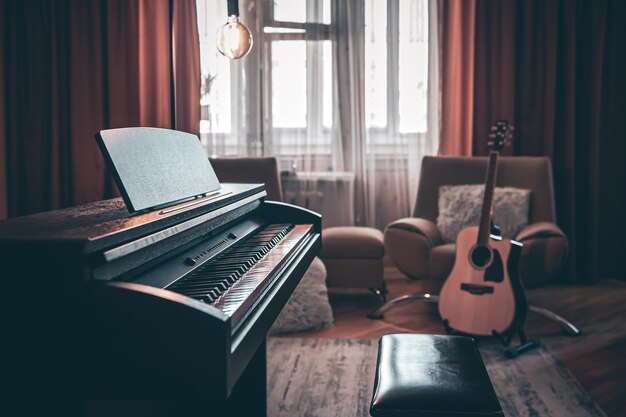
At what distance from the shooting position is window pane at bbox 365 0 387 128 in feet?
15.5

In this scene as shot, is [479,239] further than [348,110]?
No

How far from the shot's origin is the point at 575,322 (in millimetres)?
3656

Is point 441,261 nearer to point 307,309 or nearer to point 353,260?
point 353,260

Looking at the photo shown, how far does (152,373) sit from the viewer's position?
1.11m

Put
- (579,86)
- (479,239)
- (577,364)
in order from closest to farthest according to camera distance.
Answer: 1. (577,364)
2. (479,239)
3. (579,86)

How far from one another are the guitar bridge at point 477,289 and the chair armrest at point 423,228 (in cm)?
48

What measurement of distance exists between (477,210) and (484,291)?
2.78 feet

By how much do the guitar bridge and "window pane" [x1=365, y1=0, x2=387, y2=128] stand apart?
1841 mm

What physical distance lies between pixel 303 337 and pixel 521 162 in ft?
5.85

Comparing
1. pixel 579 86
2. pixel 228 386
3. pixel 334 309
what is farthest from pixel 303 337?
pixel 579 86

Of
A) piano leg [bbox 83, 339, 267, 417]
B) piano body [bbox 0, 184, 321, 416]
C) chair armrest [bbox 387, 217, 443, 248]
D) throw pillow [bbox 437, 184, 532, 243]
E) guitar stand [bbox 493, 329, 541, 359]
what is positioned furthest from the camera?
throw pillow [bbox 437, 184, 532, 243]

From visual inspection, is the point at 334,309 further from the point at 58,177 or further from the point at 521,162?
the point at 58,177

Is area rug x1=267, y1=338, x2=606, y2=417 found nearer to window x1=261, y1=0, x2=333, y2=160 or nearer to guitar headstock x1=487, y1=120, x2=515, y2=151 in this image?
guitar headstock x1=487, y1=120, x2=515, y2=151

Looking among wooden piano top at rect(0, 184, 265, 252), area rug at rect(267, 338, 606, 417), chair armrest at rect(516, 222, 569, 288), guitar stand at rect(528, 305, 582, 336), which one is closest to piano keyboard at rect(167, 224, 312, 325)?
wooden piano top at rect(0, 184, 265, 252)
